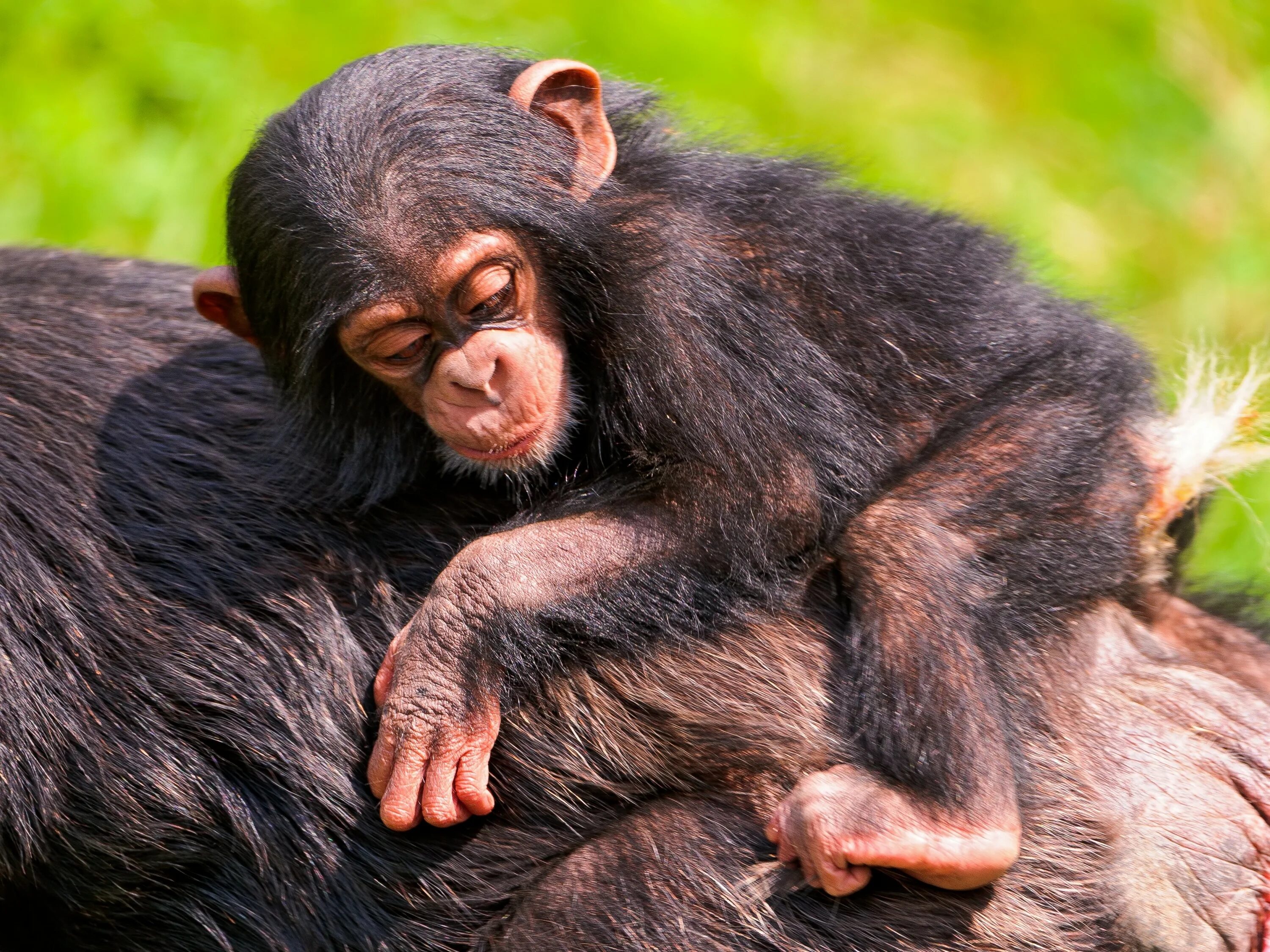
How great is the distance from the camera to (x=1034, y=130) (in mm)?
9867

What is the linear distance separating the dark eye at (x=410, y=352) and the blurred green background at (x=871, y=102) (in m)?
3.78

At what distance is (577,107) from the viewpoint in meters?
4.23

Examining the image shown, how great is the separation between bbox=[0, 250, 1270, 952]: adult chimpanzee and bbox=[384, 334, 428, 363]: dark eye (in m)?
0.51

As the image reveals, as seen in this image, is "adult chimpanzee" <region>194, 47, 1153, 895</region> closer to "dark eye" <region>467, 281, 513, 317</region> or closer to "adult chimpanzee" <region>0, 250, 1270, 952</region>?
"dark eye" <region>467, 281, 513, 317</region>

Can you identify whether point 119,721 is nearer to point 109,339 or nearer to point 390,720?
point 390,720

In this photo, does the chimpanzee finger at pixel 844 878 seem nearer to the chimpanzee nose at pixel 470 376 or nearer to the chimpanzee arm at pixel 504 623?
the chimpanzee arm at pixel 504 623

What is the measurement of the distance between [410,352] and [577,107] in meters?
0.83

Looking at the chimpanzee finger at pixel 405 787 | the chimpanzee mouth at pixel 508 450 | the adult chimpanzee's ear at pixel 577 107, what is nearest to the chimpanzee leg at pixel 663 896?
the chimpanzee finger at pixel 405 787

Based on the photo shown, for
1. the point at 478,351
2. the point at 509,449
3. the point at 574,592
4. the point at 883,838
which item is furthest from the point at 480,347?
the point at 883,838

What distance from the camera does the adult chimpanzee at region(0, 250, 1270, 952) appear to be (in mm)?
3869

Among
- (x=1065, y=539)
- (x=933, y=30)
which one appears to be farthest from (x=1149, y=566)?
(x=933, y=30)

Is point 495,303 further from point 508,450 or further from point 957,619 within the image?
point 957,619

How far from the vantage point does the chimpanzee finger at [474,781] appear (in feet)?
12.4

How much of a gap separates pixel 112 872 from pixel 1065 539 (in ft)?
8.54
